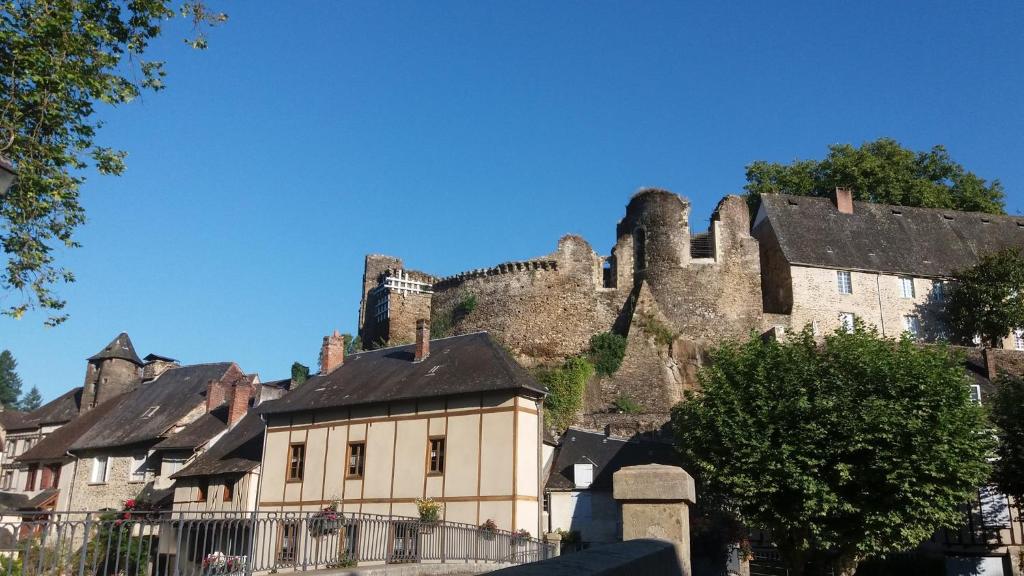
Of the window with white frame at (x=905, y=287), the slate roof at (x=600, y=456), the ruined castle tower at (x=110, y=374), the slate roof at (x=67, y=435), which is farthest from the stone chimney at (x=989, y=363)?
the ruined castle tower at (x=110, y=374)

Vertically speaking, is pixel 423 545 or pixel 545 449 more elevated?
pixel 545 449

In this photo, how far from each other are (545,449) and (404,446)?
616 cm

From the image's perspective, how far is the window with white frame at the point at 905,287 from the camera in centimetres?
3650

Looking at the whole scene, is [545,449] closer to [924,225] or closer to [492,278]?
[492,278]

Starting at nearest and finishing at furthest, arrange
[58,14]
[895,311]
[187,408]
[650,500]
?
[650,500], [58,14], [187,408], [895,311]

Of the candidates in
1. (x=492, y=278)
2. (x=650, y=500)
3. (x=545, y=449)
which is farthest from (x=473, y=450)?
(x=492, y=278)

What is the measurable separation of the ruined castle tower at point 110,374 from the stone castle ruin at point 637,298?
599 inches

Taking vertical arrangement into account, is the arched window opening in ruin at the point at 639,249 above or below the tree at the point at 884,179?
below

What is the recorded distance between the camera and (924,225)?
39.8 m

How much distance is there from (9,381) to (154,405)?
92.5 metres

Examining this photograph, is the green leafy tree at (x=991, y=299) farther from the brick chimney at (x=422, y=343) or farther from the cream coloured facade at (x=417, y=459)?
the brick chimney at (x=422, y=343)

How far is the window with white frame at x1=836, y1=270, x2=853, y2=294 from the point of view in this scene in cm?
3631

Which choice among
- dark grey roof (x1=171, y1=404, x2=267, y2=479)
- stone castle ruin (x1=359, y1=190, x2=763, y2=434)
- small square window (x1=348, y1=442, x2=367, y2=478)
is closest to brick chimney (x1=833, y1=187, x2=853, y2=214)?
stone castle ruin (x1=359, y1=190, x2=763, y2=434)

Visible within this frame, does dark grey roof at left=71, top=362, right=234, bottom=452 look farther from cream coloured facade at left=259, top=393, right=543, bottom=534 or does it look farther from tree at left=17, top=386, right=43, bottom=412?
tree at left=17, top=386, right=43, bottom=412
